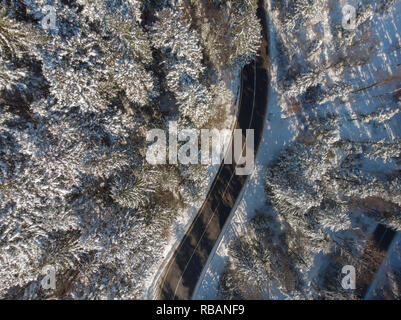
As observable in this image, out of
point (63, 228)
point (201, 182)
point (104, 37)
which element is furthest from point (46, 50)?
point (201, 182)

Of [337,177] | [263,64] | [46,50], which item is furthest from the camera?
[263,64]

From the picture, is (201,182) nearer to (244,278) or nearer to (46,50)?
(244,278)

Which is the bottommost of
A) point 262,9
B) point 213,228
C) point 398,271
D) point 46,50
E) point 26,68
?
point 398,271

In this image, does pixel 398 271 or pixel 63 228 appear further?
pixel 398 271
